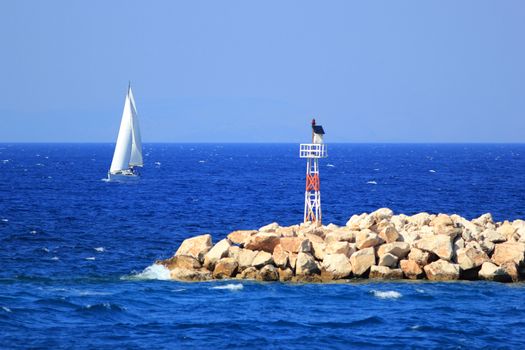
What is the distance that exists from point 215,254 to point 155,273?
374 cm

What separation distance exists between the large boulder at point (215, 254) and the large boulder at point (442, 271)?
36.4 feet

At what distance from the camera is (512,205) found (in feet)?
280

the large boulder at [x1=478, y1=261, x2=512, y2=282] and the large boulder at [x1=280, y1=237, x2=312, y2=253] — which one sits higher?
the large boulder at [x1=280, y1=237, x2=312, y2=253]

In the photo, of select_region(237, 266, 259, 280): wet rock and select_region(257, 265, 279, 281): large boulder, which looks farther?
select_region(237, 266, 259, 280): wet rock

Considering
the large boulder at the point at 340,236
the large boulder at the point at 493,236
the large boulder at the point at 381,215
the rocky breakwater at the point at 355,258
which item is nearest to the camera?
the rocky breakwater at the point at 355,258

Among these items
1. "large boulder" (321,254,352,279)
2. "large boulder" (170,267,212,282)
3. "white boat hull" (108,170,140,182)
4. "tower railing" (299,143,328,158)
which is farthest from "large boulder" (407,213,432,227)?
"white boat hull" (108,170,140,182)

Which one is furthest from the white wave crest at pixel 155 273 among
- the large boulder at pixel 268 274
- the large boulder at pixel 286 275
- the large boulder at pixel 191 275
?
the large boulder at pixel 286 275

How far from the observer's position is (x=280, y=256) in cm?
4544

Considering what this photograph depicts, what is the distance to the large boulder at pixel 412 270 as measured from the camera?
147ft

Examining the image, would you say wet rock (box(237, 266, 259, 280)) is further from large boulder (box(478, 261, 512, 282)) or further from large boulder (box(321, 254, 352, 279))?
large boulder (box(478, 261, 512, 282))

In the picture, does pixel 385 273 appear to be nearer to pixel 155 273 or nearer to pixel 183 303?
pixel 183 303

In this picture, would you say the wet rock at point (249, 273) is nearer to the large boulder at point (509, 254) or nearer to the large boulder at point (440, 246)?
the large boulder at point (440, 246)

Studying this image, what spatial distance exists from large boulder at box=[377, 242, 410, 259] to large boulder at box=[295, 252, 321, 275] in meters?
3.82
